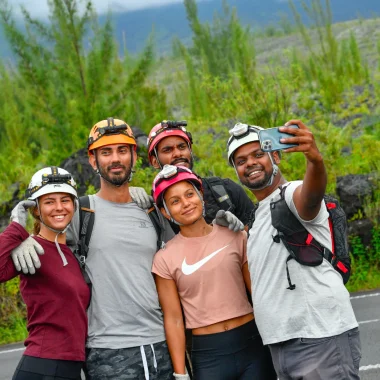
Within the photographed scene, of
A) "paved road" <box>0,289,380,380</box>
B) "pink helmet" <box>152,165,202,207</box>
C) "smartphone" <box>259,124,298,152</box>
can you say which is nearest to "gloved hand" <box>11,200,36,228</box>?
"pink helmet" <box>152,165,202,207</box>

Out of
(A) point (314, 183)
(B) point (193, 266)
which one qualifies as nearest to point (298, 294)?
(A) point (314, 183)

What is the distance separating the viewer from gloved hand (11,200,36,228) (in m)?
Answer: 4.18

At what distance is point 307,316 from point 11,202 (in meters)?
13.3

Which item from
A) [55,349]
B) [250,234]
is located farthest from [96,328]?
[250,234]

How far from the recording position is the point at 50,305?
13.2 feet

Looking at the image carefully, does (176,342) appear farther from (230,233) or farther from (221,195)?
(221,195)

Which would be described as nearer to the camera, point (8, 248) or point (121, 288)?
point (8, 248)

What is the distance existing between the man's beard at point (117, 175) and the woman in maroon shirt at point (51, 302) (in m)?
0.42

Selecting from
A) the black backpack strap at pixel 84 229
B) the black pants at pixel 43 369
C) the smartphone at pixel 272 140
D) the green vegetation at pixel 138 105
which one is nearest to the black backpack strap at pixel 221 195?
the black backpack strap at pixel 84 229

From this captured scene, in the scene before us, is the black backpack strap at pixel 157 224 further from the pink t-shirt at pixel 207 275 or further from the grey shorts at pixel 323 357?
the grey shorts at pixel 323 357

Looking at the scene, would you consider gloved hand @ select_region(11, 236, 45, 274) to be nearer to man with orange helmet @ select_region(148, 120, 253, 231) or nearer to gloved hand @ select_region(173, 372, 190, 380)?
gloved hand @ select_region(173, 372, 190, 380)

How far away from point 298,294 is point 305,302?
0.06 metres

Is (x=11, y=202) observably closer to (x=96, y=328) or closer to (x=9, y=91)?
(x=96, y=328)

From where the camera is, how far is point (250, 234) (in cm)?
400
